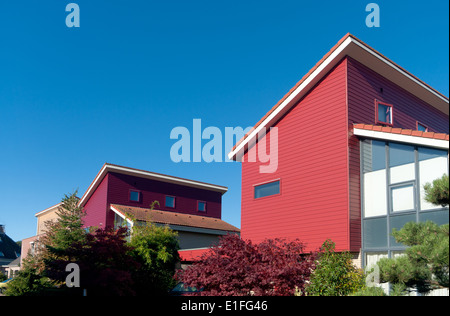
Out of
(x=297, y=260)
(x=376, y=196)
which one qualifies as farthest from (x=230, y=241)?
(x=376, y=196)

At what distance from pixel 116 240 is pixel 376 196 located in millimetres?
10092

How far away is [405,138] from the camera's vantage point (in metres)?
15.0

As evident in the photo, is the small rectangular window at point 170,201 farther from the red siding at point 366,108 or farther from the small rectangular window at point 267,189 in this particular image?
the red siding at point 366,108

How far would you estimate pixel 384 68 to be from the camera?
60.1 ft

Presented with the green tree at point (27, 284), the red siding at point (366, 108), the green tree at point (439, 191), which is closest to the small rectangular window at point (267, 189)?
the red siding at point (366, 108)

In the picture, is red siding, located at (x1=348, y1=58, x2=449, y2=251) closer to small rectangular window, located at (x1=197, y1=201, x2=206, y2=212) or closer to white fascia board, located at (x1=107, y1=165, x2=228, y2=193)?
white fascia board, located at (x1=107, y1=165, x2=228, y2=193)

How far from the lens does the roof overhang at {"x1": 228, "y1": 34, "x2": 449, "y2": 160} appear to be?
57.0 feet

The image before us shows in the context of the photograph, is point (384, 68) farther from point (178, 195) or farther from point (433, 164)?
point (178, 195)

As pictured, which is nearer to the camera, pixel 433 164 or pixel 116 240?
pixel 433 164

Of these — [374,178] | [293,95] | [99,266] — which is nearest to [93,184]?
[99,266]

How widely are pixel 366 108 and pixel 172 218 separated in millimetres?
18017

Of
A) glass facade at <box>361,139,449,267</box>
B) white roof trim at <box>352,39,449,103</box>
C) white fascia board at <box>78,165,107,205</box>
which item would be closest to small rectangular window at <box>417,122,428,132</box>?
white roof trim at <box>352,39,449,103</box>

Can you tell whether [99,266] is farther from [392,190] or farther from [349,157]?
[392,190]
